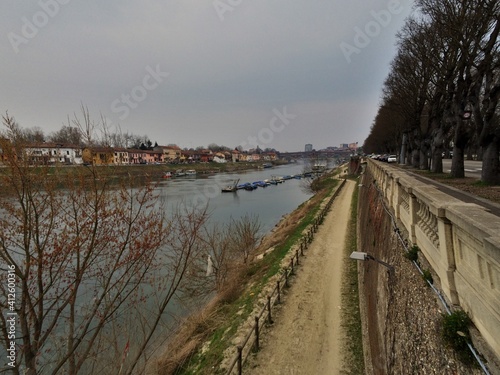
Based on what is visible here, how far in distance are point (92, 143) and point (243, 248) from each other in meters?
13.8

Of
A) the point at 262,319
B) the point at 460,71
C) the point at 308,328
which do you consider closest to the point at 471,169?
the point at 460,71

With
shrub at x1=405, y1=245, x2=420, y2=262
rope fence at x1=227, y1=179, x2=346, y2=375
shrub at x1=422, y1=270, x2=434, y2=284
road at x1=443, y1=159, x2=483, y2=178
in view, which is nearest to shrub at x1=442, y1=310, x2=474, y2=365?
shrub at x1=422, y1=270, x2=434, y2=284

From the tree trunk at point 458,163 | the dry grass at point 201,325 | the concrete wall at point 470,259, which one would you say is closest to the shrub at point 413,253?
the concrete wall at point 470,259

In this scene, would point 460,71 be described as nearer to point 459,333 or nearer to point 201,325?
point 459,333

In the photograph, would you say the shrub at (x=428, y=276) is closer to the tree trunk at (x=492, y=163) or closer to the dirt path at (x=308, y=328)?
the dirt path at (x=308, y=328)

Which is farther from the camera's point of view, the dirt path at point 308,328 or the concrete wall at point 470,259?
the dirt path at point 308,328

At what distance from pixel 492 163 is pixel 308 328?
1093 centimetres

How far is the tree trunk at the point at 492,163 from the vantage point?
38.5ft

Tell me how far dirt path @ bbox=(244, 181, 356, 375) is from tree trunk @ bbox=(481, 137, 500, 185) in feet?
26.4

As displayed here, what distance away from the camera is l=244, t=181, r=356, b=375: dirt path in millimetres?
7992

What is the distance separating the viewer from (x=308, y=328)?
9.58 metres

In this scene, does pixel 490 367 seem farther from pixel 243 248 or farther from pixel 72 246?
pixel 243 248

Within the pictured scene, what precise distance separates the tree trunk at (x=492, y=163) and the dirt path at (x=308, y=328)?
8.05 meters

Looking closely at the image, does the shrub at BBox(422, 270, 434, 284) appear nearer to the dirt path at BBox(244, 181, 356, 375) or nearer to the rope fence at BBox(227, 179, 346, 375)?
the rope fence at BBox(227, 179, 346, 375)
